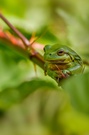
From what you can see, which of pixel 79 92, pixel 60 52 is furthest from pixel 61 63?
pixel 79 92

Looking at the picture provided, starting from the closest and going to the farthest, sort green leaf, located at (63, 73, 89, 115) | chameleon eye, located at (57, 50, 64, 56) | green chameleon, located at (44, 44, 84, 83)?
green leaf, located at (63, 73, 89, 115)
green chameleon, located at (44, 44, 84, 83)
chameleon eye, located at (57, 50, 64, 56)

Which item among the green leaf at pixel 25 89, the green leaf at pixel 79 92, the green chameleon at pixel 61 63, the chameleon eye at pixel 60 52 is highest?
the chameleon eye at pixel 60 52

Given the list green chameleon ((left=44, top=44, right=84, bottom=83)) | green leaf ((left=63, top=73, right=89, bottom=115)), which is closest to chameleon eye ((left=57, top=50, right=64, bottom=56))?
green chameleon ((left=44, top=44, right=84, bottom=83))

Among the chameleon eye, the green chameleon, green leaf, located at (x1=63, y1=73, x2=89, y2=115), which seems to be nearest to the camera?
green leaf, located at (x1=63, y1=73, x2=89, y2=115)

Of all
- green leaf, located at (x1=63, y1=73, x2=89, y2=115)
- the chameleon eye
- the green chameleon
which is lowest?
green leaf, located at (x1=63, y1=73, x2=89, y2=115)

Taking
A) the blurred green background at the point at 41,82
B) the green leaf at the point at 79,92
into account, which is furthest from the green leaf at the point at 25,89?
the green leaf at the point at 79,92

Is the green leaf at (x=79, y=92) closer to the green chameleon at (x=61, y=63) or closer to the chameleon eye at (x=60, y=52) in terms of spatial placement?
the green chameleon at (x=61, y=63)

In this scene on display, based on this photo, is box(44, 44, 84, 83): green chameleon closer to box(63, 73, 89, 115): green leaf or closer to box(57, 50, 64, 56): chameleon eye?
box(57, 50, 64, 56): chameleon eye
